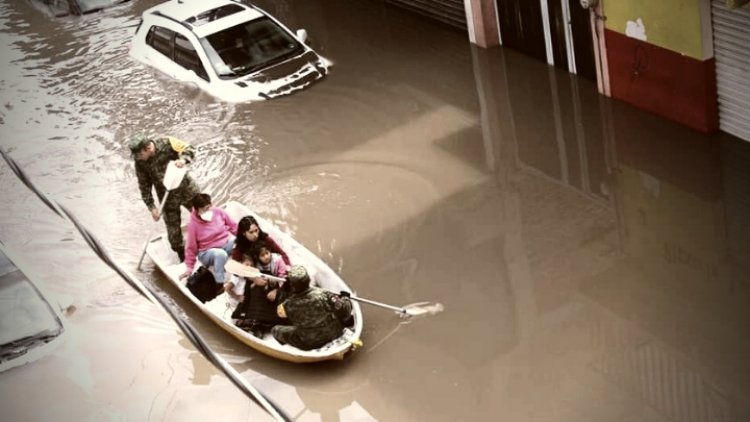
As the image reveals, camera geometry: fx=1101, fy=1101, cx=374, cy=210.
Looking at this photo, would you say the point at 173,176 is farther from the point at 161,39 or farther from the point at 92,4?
the point at 92,4

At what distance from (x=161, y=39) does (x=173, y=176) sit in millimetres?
5642

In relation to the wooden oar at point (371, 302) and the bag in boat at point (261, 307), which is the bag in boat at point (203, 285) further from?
the bag in boat at point (261, 307)

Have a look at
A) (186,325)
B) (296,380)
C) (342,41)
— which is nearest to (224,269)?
(186,325)

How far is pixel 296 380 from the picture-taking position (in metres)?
10.3

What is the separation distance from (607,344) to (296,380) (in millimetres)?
2886

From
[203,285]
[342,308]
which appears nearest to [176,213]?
[203,285]

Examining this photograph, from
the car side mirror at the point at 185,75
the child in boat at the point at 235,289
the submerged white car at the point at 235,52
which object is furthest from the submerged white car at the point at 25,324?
the car side mirror at the point at 185,75

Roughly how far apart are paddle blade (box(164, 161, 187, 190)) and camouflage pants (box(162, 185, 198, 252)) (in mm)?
208

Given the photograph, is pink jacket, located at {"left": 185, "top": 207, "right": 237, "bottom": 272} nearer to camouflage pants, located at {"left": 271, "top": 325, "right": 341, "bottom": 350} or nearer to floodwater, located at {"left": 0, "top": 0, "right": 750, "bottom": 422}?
floodwater, located at {"left": 0, "top": 0, "right": 750, "bottom": 422}

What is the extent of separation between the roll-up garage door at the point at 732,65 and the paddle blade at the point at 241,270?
5.80 meters

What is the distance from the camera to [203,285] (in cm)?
1121

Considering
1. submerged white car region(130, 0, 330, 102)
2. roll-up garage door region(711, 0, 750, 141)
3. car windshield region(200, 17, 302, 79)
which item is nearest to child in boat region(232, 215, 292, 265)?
submerged white car region(130, 0, 330, 102)

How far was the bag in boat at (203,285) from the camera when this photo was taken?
11.2 metres

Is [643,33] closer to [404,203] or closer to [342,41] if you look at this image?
[404,203]
